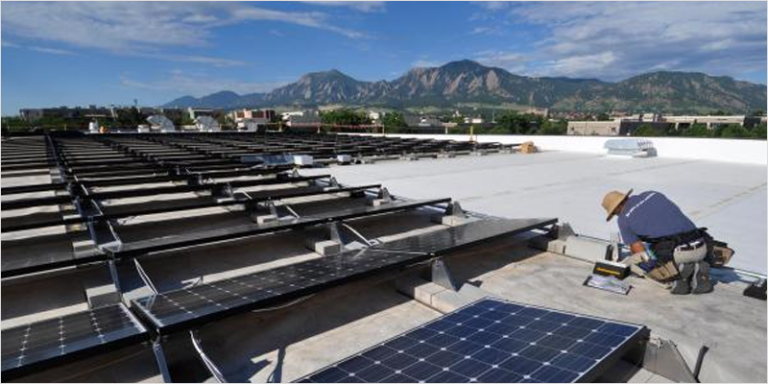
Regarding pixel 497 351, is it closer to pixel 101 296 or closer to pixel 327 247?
pixel 327 247

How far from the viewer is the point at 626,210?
17.3ft

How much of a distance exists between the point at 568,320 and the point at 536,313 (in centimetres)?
27

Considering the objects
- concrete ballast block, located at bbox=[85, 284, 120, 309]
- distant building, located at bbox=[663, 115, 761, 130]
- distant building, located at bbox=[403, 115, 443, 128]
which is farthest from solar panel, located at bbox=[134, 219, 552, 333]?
distant building, located at bbox=[663, 115, 761, 130]

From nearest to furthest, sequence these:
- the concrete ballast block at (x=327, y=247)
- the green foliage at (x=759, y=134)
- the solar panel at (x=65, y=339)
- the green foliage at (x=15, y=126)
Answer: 1. the solar panel at (x=65, y=339)
2. the concrete ballast block at (x=327, y=247)
3. the green foliage at (x=759, y=134)
4. the green foliage at (x=15, y=126)

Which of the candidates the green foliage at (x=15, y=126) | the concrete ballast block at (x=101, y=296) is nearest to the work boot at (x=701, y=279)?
the concrete ballast block at (x=101, y=296)

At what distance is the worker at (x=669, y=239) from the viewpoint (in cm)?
486

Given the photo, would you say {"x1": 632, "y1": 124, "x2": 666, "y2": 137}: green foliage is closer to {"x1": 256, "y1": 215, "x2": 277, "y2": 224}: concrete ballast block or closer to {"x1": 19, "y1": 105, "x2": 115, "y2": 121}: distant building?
{"x1": 256, "y1": 215, "x2": 277, "y2": 224}: concrete ballast block

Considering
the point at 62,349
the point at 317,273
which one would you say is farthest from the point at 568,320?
the point at 62,349

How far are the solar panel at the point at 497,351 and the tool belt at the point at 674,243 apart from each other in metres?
1.82

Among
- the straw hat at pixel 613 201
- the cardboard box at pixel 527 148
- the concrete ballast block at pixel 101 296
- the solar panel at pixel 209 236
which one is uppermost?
the cardboard box at pixel 527 148

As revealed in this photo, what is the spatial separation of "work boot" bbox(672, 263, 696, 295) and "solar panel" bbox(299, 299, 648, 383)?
195cm

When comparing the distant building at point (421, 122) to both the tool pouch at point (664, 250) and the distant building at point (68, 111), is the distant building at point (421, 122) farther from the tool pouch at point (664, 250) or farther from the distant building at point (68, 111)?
the distant building at point (68, 111)

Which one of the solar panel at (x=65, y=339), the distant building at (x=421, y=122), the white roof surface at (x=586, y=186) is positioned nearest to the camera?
the solar panel at (x=65, y=339)

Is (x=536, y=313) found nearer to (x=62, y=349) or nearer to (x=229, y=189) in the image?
(x=62, y=349)
